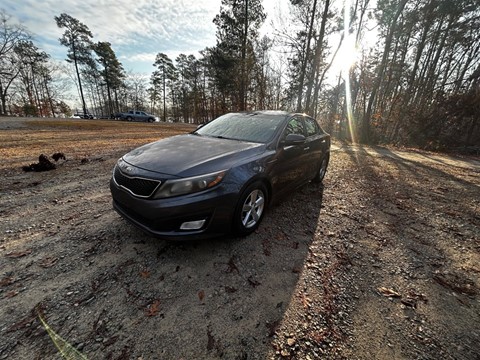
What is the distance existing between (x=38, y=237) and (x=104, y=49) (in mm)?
40480

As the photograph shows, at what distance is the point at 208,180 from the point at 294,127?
2135mm

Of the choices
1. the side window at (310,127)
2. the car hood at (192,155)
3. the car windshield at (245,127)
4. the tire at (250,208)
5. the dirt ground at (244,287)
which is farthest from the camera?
the side window at (310,127)

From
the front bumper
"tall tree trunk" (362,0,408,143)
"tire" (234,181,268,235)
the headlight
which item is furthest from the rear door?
"tall tree trunk" (362,0,408,143)

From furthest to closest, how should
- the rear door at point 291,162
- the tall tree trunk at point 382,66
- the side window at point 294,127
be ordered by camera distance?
the tall tree trunk at point 382,66, the side window at point 294,127, the rear door at point 291,162

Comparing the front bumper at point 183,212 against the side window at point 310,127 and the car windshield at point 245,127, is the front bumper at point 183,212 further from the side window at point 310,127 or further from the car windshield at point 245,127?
the side window at point 310,127

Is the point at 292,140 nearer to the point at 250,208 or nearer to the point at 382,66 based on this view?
the point at 250,208

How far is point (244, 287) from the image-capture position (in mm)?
2113

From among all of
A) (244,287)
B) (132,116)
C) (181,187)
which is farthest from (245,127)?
(132,116)

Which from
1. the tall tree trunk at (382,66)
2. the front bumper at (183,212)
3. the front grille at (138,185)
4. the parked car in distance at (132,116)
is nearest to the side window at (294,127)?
the front bumper at (183,212)

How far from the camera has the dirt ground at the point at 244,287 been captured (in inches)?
63.9

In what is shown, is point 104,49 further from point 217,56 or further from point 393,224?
point 393,224

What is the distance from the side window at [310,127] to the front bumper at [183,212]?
2.57 meters

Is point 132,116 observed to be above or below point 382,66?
below

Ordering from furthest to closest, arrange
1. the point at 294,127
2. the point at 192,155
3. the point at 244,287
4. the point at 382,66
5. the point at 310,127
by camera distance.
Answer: the point at 382,66
the point at 310,127
the point at 294,127
the point at 192,155
the point at 244,287
